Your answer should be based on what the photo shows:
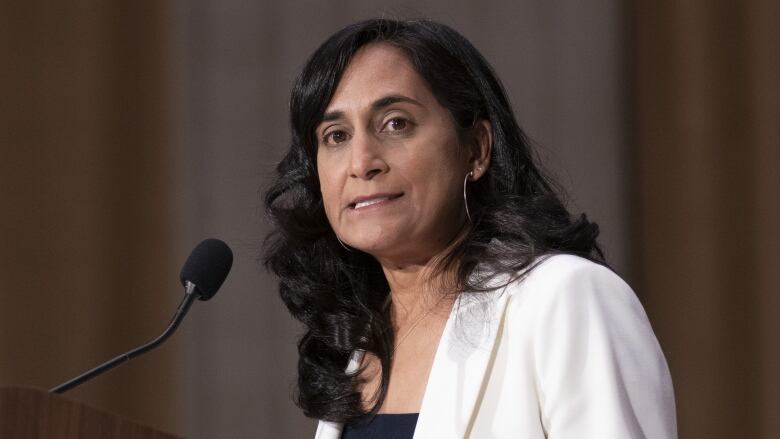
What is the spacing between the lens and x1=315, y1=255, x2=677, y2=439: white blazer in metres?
1.62

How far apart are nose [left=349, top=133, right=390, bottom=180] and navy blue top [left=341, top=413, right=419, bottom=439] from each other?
406 mm

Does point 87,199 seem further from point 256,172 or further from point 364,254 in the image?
point 364,254

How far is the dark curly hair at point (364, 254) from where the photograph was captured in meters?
2.01

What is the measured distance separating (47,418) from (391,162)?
85 cm

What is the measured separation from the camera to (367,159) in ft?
6.57

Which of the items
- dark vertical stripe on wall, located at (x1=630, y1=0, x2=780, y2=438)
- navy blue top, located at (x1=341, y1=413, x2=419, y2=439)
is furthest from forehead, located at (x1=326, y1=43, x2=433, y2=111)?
dark vertical stripe on wall, located at (x1=630, y1=0, x2=780, y2=438)

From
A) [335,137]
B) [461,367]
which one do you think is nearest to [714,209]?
[335,137]

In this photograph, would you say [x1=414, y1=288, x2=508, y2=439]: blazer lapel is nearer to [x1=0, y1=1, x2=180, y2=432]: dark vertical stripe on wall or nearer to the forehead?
the forehead

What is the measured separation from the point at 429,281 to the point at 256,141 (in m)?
2.11

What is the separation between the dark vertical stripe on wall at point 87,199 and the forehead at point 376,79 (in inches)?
80.0

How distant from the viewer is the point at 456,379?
180cm

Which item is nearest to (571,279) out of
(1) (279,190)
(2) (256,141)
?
Answer: (1) (279,190)

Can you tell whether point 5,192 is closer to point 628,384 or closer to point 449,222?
point 449,222

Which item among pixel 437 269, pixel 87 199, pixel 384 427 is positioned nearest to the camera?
pixel 384 427
